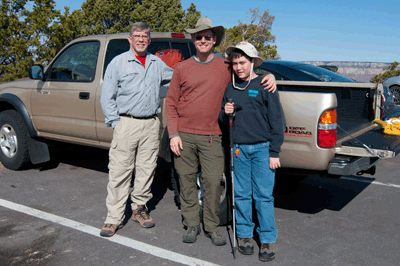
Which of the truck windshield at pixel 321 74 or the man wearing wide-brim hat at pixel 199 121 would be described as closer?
the man wearing wide-brim hat at pixel 199 121

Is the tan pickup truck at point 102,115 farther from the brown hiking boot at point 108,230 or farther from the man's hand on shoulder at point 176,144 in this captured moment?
the brown hiking boot at point 108,230

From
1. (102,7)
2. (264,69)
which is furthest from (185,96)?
(102,7)

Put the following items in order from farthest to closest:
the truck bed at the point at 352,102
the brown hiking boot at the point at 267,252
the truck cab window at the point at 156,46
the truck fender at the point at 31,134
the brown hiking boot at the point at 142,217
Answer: the truck fender at the point at 31,134 → the truck cab window at the point at 156,46 → the truck bed at the point at 352,102 → the brown hiking boot at the point at 142,217 → the brown hiking boot at the point at 267,252

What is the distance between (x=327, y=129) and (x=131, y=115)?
1.90m

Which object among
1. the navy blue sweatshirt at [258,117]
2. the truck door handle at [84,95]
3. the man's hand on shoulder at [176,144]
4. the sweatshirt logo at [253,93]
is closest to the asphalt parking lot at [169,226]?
the man's hand on shoulder at [176,144]

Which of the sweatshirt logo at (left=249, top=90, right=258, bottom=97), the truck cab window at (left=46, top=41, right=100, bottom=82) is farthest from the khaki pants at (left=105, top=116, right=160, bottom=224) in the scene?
the truck cab window at (left=46, top=41, right=100, bottom=82)

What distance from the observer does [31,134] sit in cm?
580

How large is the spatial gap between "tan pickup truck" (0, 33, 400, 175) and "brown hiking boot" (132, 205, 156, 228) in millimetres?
658

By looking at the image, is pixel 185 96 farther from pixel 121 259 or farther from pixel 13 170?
pixel 13 170

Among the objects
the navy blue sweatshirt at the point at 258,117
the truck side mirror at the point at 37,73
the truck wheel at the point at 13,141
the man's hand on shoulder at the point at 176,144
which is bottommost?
the truck wheel at the point at 13,141

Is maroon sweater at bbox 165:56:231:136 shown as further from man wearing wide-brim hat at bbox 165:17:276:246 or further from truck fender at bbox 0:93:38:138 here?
truck fender at bbox 0:93:38:138

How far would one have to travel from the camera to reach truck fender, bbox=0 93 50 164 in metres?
5.80

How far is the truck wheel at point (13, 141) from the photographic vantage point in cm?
595

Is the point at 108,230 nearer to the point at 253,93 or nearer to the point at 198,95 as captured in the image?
the point at 198,95
